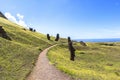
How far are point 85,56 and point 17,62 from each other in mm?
44234

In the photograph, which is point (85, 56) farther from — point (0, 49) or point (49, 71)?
point (49, 71)

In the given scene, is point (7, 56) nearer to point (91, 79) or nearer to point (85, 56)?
point (91, 79)

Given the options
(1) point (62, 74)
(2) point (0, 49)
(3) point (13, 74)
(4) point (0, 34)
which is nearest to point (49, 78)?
(1) point (62, 74)

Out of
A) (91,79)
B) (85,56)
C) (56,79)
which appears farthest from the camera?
(85,56)

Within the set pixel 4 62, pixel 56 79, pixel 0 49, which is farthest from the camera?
pixel 0 49

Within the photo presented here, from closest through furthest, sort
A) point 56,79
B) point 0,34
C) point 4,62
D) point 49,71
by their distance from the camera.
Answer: point 56,79
point 49,71
point 4,62
point 0,34

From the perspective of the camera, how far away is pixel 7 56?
5172 centimetres

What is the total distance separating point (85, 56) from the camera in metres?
88.1

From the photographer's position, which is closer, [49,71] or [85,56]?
[49,71]

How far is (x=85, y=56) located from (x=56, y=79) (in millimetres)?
54654

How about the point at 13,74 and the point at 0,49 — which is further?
the point at 0,49

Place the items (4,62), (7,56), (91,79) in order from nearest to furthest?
1. (91,79)
2. (4,62)
3. (7,56)

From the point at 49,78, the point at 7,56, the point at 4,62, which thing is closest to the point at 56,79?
the point at 49,78

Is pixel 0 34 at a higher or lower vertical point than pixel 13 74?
higher
